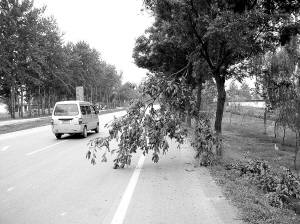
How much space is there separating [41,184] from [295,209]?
5511 mm

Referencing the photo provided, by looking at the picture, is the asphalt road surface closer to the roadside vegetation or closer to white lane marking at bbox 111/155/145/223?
white lane marking at bbox 111/155/145/223

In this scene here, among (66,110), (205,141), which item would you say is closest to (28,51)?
(66,110)

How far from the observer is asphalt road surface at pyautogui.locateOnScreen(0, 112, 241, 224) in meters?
4.46

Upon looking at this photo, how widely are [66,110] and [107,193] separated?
30.5ft

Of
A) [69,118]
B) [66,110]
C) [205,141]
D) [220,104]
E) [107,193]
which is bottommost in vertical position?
[107,193]

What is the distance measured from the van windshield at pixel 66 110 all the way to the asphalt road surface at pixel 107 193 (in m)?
5.16

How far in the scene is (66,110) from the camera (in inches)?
557

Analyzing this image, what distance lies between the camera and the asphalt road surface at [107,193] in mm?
4461

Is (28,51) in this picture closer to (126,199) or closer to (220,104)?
(220,104)

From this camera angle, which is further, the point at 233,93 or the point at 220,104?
the point at 233,93

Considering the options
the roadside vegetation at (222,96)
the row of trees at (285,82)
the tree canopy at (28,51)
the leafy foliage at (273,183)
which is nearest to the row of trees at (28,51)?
the tree canopy at (28,51)

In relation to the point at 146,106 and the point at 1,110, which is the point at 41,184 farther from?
the point at 1,110

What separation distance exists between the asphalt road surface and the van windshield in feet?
16.9

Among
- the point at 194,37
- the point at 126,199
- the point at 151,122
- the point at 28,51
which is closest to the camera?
the point at 126,199
